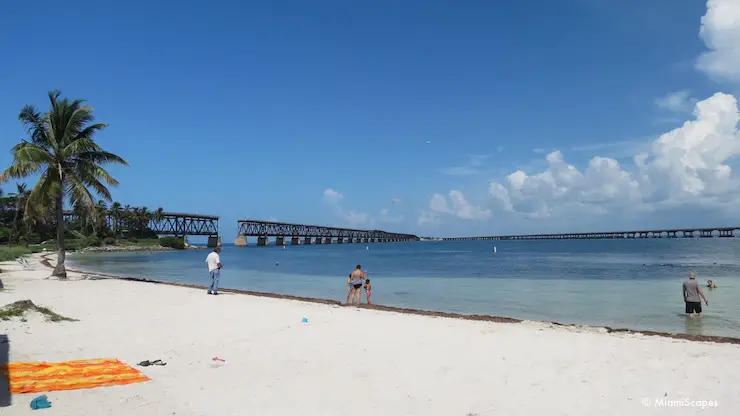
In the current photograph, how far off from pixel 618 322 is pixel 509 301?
5966 millimetres

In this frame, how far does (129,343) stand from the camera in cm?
897

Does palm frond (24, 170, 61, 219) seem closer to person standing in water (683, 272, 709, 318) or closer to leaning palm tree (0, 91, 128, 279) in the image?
leaning palm tree (0, 91, 128, 279)

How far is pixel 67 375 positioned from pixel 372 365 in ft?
14.3

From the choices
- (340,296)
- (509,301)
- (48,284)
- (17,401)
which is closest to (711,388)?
(17,401)

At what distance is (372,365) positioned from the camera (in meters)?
7.96

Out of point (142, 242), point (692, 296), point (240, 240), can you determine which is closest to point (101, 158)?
point (692, 296)

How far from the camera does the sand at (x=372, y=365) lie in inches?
235

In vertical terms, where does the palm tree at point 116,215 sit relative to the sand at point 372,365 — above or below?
above

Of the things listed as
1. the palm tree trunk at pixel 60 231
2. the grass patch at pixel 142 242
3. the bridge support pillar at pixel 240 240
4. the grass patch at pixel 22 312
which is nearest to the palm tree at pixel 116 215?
the grass patch at pixel 142 242

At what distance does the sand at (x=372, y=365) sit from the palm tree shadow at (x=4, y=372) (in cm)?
10

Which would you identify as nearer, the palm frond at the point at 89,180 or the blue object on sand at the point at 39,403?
the blue object on sand at the point at 39,403

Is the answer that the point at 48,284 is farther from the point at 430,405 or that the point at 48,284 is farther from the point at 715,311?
the point at 715,311

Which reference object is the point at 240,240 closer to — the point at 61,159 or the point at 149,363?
the point at 61,159

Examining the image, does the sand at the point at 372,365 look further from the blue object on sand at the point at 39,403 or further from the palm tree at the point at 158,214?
the palm tree at the point at 158,214
